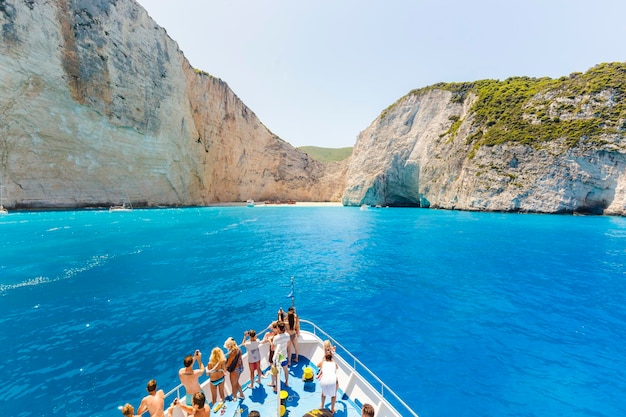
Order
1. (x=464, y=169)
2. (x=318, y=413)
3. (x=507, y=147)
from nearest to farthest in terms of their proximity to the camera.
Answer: (x=318, y=413) < (x=507, y=147) < (x=464, y=169)

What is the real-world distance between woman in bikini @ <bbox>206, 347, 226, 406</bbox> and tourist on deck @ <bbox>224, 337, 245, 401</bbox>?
0.56 feet

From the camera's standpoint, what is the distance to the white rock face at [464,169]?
52844 mm

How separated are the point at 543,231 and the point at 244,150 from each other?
86627mm

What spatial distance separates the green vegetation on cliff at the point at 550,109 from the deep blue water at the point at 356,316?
41.6m


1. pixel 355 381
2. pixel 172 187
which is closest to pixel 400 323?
pixel 355 381

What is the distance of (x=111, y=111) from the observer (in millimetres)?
57875

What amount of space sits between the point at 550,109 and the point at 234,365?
81484 mm

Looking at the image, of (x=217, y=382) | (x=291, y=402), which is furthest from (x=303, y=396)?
(x=217, y=382)

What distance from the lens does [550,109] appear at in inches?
2422

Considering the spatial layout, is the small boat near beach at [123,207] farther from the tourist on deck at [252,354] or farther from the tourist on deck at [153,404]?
the tourist on deck at [153,404]

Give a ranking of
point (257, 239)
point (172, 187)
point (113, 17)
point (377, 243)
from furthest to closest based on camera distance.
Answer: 1. point (172, 187)
2. point (113, 17)
3. point (257, 239)
4. point (377, 243)

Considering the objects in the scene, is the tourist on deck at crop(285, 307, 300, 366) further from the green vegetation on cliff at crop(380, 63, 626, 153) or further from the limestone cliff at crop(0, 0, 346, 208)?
the green vegetation on cliff at crop(380, 63, 626, 153)

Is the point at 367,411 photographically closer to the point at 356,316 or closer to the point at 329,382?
the point at 329,382

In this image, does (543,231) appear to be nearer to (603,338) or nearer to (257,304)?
(603,338)
